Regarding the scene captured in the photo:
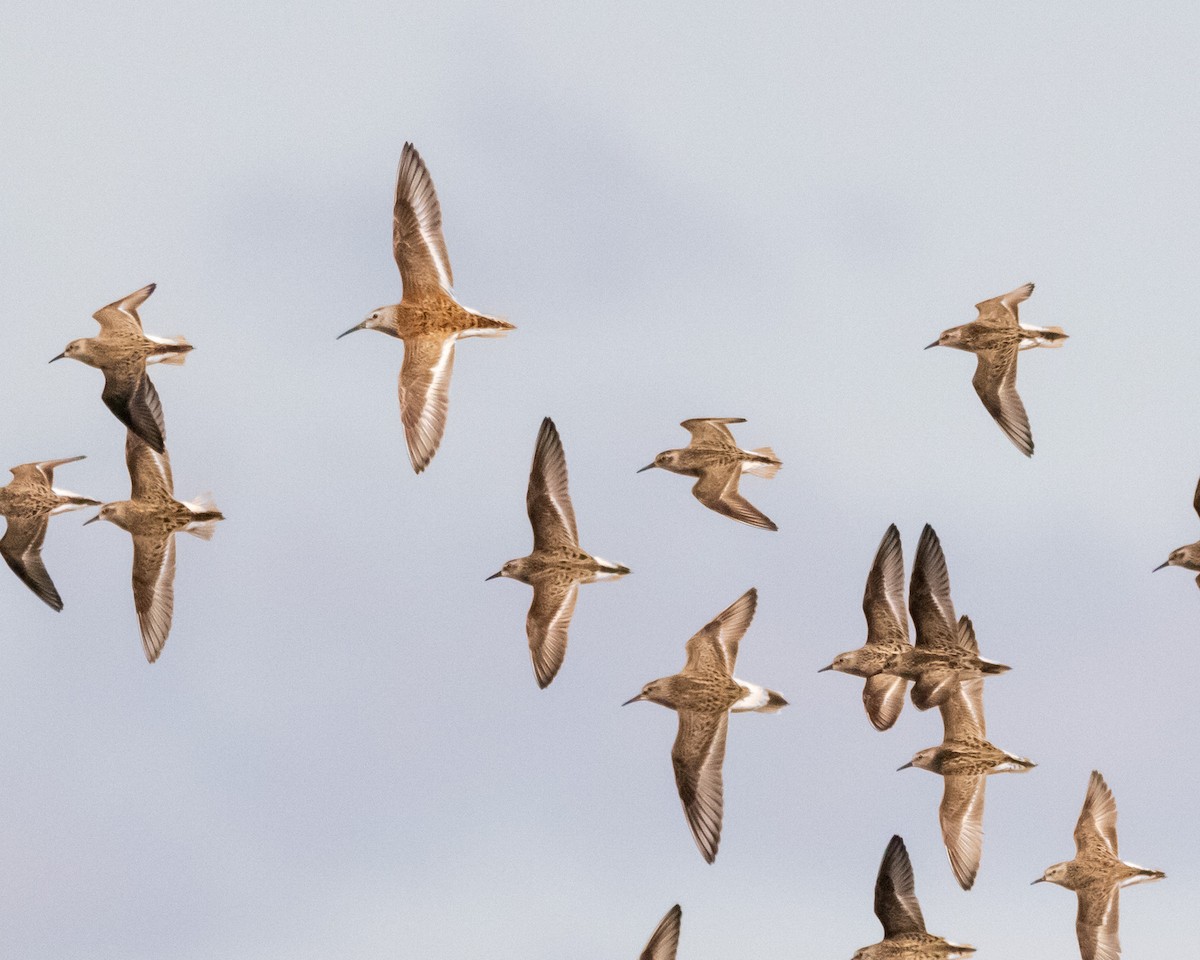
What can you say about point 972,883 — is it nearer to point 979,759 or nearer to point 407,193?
point 979,759

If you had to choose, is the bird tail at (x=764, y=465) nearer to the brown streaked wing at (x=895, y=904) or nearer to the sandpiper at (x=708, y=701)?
the sandpiper at (x=708, y=701)

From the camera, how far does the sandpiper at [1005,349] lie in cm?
2630

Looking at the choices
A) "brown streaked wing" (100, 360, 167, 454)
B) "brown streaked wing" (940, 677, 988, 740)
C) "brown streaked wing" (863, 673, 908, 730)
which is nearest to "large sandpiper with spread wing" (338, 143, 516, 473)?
"brown streaked wing" (100, 360, 167, 454)

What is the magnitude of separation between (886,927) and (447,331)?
26.2 ft

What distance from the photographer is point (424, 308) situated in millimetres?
24875

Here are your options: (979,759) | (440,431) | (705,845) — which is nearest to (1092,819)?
(979,759)

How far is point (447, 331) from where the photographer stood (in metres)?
24.8

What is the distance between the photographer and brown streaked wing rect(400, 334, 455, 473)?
957 inches

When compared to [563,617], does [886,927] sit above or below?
below

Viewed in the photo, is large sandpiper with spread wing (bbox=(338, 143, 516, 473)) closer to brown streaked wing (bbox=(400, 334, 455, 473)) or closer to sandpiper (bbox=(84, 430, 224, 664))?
brown streaked wing (bbox=(400, 334, 455, 473))

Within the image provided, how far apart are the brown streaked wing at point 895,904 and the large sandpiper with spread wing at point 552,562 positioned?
4.21 m

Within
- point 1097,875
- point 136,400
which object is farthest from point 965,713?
point 136,400

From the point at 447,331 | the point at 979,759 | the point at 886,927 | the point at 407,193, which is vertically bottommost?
the point at 886,927

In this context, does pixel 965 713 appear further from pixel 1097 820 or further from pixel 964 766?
pixel 1097 820
